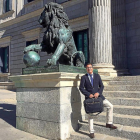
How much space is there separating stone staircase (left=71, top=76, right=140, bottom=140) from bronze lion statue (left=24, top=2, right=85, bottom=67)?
1.55 m

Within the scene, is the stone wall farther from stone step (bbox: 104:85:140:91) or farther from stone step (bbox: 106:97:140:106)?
stone step (bbox: 106:97:140:106)

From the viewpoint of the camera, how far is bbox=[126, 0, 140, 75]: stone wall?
1051 cm

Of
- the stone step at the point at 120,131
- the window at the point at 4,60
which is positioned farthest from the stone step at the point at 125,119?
the window at the point at 4,60

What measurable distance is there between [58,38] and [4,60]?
56.6 feet

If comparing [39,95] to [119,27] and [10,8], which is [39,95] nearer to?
[119,27]

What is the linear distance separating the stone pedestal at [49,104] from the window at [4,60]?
15.8 meters

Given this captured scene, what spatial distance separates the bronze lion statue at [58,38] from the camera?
17.0 ft

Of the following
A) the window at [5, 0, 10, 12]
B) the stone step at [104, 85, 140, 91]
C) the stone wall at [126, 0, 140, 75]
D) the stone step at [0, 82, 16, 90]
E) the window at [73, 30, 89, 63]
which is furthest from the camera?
the window at [5, 0, 10, 12]

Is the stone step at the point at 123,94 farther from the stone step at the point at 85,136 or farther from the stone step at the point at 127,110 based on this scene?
the stone step at the point at 85,136

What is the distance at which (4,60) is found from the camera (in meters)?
21.1

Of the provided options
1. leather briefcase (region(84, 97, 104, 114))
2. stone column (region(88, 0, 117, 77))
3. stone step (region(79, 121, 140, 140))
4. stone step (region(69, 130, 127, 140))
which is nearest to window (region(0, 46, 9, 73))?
stone column (region(88, 0, 117, 77))

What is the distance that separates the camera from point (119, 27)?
Answer: 1063 centimetres

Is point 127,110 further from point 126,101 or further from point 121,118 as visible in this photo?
point 126,101

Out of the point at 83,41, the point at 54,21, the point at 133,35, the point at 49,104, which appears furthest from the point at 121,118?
the point at 83,41
